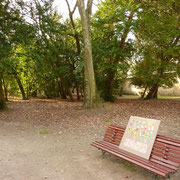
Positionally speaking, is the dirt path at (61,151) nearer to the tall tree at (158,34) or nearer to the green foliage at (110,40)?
the tall tree at (158,34)

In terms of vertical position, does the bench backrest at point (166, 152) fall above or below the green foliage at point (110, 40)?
below

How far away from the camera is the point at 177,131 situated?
727cm

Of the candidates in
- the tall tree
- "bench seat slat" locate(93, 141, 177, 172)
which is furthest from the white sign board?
the tall tree

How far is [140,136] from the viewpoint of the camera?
14.5 feet

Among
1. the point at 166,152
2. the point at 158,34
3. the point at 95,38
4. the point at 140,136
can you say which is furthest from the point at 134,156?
the point at 95,38

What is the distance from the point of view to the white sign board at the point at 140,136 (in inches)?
161

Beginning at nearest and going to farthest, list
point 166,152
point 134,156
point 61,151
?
1. point 166,152
2. point 134,156
3. point 61,151

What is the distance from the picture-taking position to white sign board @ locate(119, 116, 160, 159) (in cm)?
410

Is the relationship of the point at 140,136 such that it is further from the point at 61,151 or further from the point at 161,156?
the point at 61,151

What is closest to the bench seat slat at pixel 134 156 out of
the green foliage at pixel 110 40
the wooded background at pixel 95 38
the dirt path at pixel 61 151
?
the dirt path at pixel 61 151

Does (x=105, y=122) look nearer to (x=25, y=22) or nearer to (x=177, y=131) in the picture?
→ (x=177, y=131)

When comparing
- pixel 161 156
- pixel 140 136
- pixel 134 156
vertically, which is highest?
pixel 140 136

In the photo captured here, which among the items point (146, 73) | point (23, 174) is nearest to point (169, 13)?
point (146, 73)

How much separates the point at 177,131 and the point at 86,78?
603 centimetres
